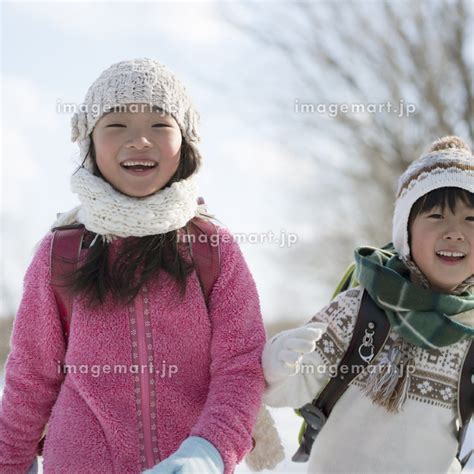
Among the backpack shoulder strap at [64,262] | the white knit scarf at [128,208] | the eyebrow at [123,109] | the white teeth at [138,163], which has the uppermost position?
the eyebrow at [123,109]

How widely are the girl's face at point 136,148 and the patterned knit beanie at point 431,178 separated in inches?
30.5

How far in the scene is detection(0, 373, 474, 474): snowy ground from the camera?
10.4 ft

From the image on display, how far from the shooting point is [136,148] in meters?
2.42

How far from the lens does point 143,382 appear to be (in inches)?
93.6

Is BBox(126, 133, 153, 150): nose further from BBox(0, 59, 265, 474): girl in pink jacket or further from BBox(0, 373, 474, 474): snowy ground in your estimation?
BBox(0, 373, 474, 474): snowy ground

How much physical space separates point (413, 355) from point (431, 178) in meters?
0.55

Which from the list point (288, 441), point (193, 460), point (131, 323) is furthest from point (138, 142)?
point (288, 441)

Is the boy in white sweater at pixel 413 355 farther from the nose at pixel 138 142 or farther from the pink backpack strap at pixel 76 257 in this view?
the nose at pixel 138 142

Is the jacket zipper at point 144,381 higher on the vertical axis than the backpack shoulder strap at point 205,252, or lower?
lower

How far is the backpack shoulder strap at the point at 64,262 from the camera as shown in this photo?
8.09ft

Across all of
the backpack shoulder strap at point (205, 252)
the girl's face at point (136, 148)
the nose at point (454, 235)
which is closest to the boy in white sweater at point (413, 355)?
the nose at point (454, 235)

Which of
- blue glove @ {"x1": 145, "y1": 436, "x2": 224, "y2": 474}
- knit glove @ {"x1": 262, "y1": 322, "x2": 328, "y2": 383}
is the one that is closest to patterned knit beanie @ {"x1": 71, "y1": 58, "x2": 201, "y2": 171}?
knit glove @ {"x1": 262, "y1": 322, "x2": 328, "y2": 383}

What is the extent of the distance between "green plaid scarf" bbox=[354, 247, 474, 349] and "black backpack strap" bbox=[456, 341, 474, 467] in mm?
92

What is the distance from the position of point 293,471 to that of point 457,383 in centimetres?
89
